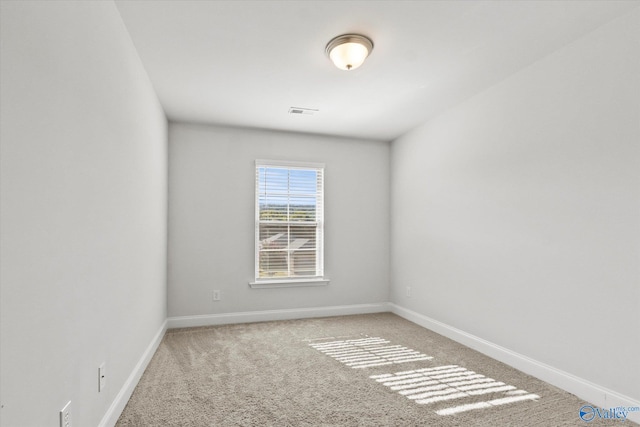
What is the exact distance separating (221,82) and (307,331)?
9.24 feet

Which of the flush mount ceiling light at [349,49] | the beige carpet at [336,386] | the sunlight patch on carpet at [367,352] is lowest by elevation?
the sunlight patch on carpet at [367,352]

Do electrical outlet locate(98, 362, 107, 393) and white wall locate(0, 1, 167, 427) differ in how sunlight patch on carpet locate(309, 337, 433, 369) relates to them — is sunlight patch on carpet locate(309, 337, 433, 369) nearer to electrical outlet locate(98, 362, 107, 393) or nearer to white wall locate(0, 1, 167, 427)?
white wall locate(0, 1, 167, 427)

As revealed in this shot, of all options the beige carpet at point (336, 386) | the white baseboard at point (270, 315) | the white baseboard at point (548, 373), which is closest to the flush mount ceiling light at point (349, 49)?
the beige carpet at point (336, 386)

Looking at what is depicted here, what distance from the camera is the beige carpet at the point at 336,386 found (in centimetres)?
220

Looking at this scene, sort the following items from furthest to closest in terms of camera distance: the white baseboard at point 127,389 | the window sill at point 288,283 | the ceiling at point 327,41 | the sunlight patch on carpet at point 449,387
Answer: the window sill at point 288,283 < the sunlight patch on carpet at point 449,387 < the ceiling at point 327,41 < the white baseboard at point 127,389

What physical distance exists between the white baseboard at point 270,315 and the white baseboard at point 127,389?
0.80m

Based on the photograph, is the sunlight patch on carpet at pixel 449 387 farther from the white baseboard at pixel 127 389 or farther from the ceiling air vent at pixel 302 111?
the ceiling air vent at pixel 302 111

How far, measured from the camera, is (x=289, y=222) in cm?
482

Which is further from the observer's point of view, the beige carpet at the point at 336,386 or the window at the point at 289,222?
the window at the point at 289,222

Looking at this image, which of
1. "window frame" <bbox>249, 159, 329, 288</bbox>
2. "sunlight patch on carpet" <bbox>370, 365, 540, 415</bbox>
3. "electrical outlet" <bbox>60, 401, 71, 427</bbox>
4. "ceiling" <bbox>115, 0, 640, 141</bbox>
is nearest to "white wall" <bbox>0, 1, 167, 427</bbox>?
"electrical outlet" <bbox>60, 401, 71, 427</bbox>

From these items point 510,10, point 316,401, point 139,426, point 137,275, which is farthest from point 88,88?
point 510,10

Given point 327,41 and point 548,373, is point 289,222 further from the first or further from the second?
point 548,373

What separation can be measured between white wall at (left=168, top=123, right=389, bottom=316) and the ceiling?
72cm

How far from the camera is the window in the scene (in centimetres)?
470
